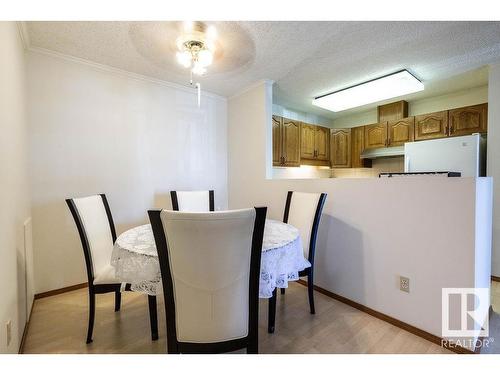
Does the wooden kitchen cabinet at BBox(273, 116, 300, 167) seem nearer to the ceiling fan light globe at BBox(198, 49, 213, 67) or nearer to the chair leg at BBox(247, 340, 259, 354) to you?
the ceiling fan light globe at BBox(198, 49, 213, 67)

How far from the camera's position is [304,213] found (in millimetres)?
2090

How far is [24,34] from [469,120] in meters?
4.64

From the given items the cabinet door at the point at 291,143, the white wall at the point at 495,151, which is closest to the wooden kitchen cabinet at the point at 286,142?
the cabinet door at the point at 291,143

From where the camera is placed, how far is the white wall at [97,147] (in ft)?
7.31

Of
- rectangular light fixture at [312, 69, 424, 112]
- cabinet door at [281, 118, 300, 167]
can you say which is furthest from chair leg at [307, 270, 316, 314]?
rectangular light fixture at [312, 69, 424, 112]

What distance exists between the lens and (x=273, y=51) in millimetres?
2256

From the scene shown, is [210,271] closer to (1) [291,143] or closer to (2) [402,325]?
(2) [402,325]

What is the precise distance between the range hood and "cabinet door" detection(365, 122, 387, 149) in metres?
0.10

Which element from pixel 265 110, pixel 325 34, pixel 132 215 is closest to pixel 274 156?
pixel 265 110

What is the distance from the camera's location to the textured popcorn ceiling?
190 cm

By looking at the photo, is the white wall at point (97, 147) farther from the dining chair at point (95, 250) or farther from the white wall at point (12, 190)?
the dining chair at point (95, 250)
